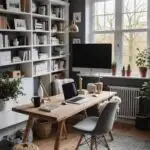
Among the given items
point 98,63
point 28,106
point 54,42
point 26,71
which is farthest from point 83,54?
point 28,106

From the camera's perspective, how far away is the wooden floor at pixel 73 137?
150 inches

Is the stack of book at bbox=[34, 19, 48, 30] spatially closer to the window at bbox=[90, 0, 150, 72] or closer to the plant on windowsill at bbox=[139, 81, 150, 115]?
the window at bbox=[90, 0, 150, 72]

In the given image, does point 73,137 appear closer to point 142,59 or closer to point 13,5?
point 142,59

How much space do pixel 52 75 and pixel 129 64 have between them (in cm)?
147

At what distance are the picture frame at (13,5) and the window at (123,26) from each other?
1.82 m

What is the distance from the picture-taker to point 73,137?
4.19m

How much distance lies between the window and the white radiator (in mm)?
451

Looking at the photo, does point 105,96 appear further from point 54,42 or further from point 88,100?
point 54,42

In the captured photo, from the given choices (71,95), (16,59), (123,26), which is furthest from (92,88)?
(123,26)

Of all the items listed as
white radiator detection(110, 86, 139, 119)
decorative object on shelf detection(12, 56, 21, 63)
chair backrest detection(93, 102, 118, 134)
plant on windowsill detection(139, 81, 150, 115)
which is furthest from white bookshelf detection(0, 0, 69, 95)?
chair backrest detection(93, 102, 118, 134)

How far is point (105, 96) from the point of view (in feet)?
12.6

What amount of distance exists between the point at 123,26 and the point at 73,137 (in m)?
2.32

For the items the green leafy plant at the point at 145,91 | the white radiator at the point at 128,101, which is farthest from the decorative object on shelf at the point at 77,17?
the green leafy plant at the point at 145,91

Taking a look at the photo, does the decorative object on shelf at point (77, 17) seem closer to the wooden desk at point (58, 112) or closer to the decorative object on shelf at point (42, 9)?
the decorative object on shelf at point (42, 9)
